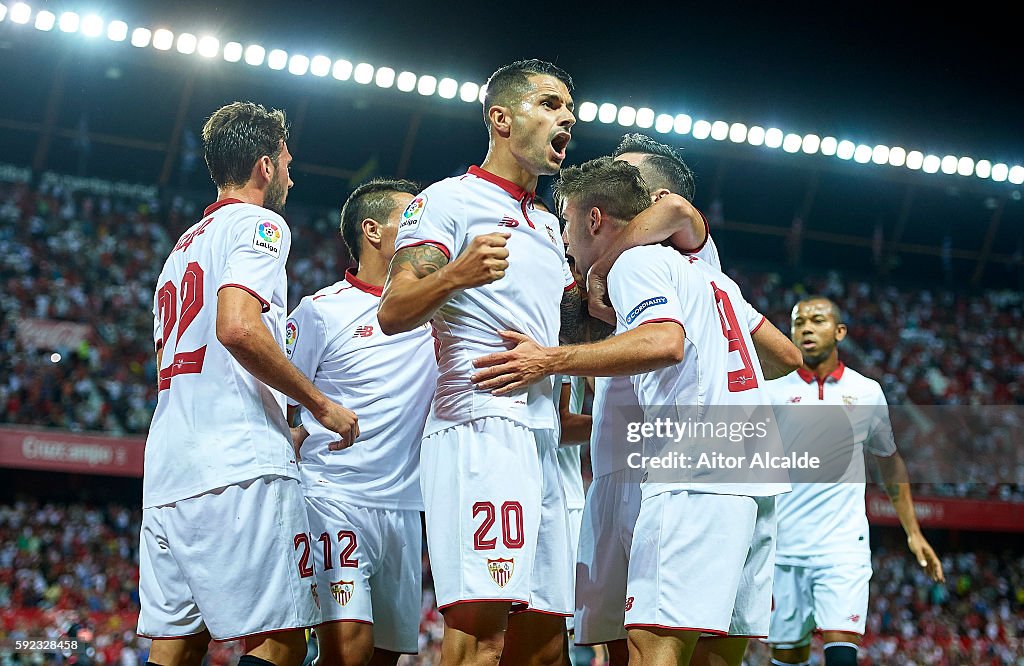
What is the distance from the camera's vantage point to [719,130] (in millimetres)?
22922

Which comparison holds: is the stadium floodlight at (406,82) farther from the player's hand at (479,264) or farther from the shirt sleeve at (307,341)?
the player's hand at (479,264)

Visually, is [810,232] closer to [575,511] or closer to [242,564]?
[575,511]

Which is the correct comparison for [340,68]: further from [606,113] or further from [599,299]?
[599,299]

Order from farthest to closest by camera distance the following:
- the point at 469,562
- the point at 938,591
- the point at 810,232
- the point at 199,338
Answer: the point at 810,232
the point at 938,591
the point at 199,338
the point at 469,562

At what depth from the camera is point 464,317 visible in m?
3.57

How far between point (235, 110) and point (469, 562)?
2.23 meters

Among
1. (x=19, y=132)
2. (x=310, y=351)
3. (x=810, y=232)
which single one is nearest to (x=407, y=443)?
(x=310, y=351)

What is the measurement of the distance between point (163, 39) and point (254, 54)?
1.78 m

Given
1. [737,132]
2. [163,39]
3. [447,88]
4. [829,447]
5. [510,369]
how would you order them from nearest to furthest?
[510,369]
[829,447]
[163,39]
[447,88]
[737,132]

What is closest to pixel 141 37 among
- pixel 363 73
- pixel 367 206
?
pixel 363 73

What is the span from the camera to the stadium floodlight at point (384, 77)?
21531mm

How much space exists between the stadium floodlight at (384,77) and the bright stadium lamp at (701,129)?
686 centimetres

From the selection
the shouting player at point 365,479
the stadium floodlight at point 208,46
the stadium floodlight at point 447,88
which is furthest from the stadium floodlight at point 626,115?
the shouting player at point 365,479

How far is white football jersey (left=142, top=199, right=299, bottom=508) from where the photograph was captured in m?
3.72
